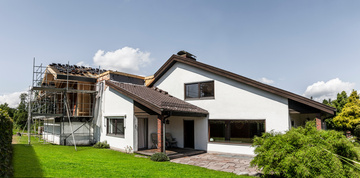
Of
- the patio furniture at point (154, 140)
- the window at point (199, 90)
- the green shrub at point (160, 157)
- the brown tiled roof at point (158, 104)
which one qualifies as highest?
the window at point (199, 90)

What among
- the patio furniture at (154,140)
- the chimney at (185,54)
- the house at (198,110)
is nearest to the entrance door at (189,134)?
the house at (198,110)

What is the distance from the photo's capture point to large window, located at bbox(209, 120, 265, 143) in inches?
488

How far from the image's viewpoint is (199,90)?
14.9 m

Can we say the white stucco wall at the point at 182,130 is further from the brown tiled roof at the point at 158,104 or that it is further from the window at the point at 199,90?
the window at the point at 199,90

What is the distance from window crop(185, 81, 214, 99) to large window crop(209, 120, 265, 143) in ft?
6.04

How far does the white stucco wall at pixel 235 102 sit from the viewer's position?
38.4 feet

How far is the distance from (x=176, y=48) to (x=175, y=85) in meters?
3.20

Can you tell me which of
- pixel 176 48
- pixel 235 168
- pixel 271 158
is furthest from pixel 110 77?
pixel 271 158

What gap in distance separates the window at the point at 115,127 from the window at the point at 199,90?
4847mm

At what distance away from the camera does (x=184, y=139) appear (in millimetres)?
15023

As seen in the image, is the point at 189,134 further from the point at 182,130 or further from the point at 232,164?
the point at 232,164

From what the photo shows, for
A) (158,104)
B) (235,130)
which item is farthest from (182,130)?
(158,104)

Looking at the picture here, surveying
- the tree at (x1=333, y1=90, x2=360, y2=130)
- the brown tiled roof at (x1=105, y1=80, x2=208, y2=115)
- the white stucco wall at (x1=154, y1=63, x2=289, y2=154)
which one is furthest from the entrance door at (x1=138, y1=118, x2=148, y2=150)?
the tree at (x1=333, y1=90, x2=360, y2=130)

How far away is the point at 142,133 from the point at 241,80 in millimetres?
7078
